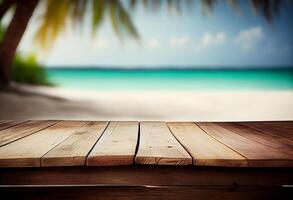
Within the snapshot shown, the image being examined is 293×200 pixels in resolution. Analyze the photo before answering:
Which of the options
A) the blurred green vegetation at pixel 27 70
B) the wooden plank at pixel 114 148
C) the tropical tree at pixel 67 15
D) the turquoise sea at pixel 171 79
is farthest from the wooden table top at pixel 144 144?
the turquoise sea at pixel 171 79

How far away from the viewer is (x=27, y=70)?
4.34 metres

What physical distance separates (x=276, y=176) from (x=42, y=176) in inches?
22.9

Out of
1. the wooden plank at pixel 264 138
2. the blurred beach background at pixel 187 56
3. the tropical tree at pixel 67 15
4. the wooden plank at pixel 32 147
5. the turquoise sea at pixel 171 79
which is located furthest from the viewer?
the turquoise sea at pixel 171 79

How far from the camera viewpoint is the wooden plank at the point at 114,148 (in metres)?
0.81

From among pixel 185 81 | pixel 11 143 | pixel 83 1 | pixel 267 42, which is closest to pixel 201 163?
pixel 11 143

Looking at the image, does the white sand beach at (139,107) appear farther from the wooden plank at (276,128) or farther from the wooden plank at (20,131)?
the wooden plank at (276,128)

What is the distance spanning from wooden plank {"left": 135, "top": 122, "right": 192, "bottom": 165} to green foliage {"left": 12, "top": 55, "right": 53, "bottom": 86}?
3439 millimetres

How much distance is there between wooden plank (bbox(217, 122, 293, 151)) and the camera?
96cm

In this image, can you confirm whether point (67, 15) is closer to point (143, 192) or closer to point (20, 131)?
point (20, 131)

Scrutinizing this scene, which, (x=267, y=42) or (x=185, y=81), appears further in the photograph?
(x=185, y=81)

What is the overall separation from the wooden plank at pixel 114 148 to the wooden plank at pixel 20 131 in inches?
10.7

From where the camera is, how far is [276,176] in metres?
0.84

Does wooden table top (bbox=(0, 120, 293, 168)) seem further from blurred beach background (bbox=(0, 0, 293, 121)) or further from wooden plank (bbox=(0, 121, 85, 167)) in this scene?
blurred beach background (bbox=(0, 0, 293, 121))

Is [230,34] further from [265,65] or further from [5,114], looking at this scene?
[5,114]
